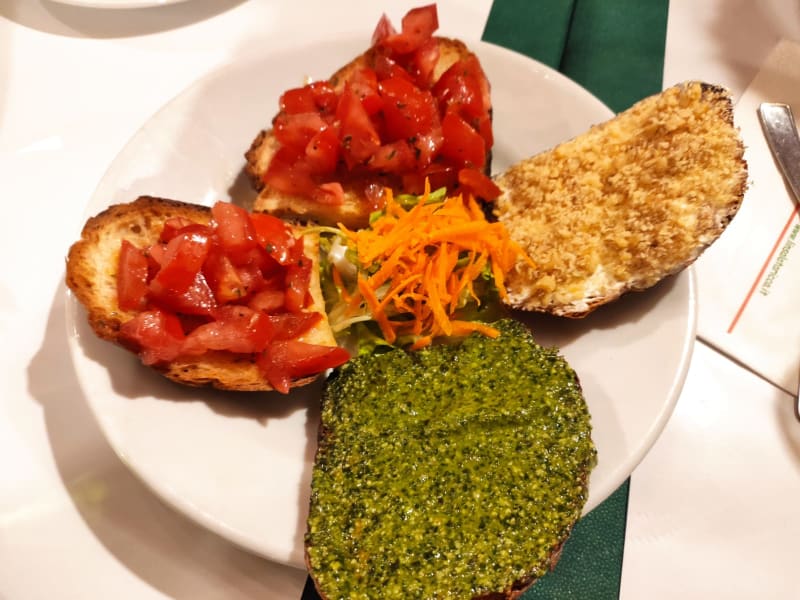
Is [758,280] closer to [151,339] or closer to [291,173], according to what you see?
[291,173]

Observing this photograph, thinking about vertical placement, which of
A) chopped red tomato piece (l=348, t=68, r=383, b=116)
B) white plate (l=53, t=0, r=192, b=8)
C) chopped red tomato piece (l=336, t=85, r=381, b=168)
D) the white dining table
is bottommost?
the white dining table

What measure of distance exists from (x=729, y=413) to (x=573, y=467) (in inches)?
44.9

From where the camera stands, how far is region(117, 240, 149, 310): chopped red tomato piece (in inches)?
84.4

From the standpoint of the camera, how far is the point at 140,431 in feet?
6.54

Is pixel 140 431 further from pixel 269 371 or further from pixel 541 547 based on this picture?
pixel 541 547

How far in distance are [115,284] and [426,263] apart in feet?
3.96

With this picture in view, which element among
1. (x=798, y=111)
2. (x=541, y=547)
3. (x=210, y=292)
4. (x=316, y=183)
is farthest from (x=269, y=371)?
(x=798, y=111)

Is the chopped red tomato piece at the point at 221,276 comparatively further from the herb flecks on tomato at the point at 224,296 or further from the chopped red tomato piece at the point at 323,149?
the chopped red tomato piece at the point at 323,149

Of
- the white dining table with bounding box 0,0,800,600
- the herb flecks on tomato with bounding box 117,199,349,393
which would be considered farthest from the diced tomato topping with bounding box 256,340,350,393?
the white dining table with bounding box 0,0,800,600

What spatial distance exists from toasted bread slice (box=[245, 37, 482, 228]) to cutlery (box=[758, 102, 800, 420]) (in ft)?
6.68

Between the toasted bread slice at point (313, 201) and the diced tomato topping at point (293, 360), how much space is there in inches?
28.3

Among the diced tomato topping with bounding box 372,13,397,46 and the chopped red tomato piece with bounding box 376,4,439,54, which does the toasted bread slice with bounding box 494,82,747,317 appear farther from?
the diced tomato topping with bounding box 372,13,397,46

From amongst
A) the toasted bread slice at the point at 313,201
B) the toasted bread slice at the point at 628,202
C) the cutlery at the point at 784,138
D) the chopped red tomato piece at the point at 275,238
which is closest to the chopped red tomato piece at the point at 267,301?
the chopped red tomato piece at the point at 275,238

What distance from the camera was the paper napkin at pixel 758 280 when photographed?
8.57 feet
